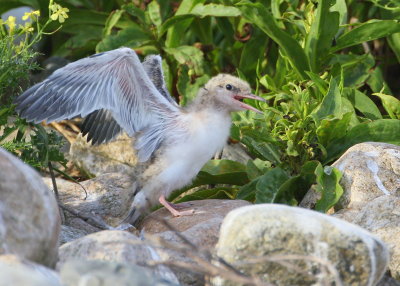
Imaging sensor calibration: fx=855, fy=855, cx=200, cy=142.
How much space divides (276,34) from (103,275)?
334 centimetres

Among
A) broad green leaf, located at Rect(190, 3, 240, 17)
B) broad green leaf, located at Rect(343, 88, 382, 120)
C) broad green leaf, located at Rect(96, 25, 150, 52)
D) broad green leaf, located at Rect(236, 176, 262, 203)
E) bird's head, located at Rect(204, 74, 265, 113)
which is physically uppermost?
broad green leaf, located at Rect(190, 3, 240, 17)

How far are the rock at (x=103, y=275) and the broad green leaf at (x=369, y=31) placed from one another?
3.39 m

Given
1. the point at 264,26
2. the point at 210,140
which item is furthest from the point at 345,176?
the point at 264,26

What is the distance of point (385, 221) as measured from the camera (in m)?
4.49

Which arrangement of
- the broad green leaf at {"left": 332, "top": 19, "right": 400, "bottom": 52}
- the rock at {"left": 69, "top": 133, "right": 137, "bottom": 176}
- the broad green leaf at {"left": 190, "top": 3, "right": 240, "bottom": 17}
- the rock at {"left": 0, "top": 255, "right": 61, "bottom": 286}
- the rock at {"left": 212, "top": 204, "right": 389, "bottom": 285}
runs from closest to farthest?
the rock at {"left": 0, "top": 255, "right": 61, "bottom": 286} → the rock at {"left": 212, "top": 204, "right": 389, "bottom": 285} → the broad green leaf at {"left": 332, "top": 19, "right": 400, "bottom": 52} → the broad green leaf at {"left": 190, "top": 3, "right": 240, "bottom": 17} → the rock at {"left": 69, "top": 133, "right": 137, "bottom": 176}

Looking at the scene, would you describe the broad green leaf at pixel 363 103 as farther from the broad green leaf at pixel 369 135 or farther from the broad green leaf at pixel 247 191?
the broad green leaf at pixel 247 191

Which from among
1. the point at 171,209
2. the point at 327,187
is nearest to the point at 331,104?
the point at 327,187

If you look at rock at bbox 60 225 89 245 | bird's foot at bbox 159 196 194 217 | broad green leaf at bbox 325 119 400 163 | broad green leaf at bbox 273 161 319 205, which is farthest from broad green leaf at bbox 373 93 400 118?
rock at bbox 60 225 89 245

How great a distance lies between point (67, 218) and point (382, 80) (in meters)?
2.82

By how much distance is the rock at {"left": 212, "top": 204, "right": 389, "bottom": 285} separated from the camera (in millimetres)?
3693

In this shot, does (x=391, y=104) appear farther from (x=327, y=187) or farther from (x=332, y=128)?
(x=327, y=187)

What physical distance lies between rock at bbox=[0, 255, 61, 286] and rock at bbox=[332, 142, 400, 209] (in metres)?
2.26

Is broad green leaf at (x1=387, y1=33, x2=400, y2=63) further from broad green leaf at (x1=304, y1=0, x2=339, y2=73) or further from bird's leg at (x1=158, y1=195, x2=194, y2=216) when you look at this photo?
bird's leg at (x1=158, y1=195, x2=194, y2=216)

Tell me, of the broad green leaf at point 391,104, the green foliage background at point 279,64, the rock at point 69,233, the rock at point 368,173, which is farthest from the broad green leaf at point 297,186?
the rock at point 69,233
